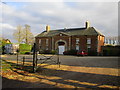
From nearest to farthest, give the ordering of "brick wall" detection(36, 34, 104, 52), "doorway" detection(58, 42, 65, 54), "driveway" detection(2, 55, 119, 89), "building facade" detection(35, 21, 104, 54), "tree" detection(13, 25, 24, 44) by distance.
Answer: "driveway" detection(2, 55, 119, 89) < "brick wall" detection(36, 34, 104, 52) < "building facade" detection(35, 21, 104, 54) < "doorway" detection(58, 42, 65, 54) < "tree" detection(13, 25, 24, 44)

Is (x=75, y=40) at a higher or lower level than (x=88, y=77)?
higher

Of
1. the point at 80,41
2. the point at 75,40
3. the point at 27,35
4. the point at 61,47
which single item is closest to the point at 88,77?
the point at 80,41

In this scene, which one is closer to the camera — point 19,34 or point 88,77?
point 88,77

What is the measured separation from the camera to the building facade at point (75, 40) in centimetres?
3353

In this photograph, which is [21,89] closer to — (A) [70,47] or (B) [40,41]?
(A) [70,47]

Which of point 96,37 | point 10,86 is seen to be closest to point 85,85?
point 10,86

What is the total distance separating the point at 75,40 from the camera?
35.8 meters

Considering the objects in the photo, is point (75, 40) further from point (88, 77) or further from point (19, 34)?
point (88, 77)

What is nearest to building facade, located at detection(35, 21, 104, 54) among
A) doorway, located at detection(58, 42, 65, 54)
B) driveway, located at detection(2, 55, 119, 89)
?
doorway, located at detection(58, 42, 65, 54)

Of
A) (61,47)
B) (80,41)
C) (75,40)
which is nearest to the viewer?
(80,41)

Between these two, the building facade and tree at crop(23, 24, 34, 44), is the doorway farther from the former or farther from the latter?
tree at crop(23, 24, 34, 44)

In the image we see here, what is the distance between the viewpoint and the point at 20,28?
47.1m

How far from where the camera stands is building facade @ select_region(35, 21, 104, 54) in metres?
33.5

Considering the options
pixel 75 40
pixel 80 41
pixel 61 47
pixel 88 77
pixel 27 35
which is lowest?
pixel 88 77
